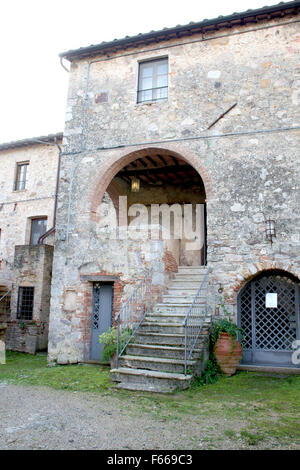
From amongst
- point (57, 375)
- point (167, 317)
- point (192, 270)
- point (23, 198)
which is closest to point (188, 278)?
point (192, 270)

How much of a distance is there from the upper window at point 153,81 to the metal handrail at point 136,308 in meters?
4.71

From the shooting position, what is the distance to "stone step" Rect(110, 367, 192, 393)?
18.9 feet

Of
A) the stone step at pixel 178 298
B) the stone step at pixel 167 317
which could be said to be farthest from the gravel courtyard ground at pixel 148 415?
the stone step at pixel 178 298

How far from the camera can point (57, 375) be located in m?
7.22

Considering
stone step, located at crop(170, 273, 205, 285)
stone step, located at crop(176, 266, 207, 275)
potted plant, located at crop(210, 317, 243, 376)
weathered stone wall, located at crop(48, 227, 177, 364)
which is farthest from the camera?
stone step, located at crop(176, 266, 207, 275)

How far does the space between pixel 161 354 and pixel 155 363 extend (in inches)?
11.7

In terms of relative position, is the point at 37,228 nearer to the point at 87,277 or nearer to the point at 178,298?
the point at 87,277

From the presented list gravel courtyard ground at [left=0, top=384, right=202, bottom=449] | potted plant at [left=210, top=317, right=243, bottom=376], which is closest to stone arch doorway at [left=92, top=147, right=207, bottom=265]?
potted plant at [left=210, top=317, right=243, bottom=376]

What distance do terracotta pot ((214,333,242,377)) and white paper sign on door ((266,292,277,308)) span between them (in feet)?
4.11

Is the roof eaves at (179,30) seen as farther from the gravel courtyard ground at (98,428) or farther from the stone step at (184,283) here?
the gravel courtyard ground at (98,428)

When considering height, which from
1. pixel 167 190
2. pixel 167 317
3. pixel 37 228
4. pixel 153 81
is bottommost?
pixel 167 317

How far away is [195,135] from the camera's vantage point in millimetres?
8656

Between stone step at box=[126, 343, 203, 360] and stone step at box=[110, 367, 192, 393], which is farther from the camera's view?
stone step at box=[126, 343, 203, 360]

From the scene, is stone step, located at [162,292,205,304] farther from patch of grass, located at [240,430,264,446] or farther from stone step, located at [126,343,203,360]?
patch of grass, located at [240,430,264,446]
